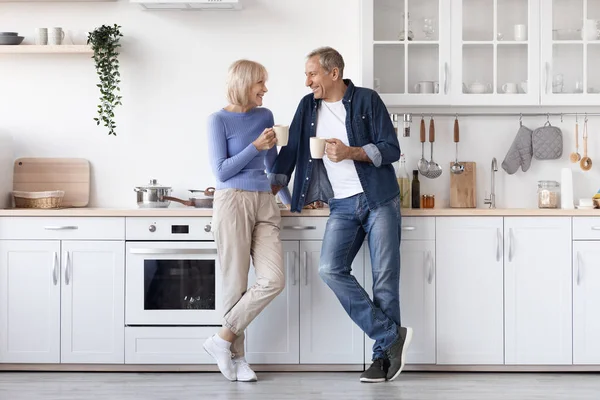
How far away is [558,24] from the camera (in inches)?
163

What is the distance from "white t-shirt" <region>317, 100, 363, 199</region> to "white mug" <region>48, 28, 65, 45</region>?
1.56 meters

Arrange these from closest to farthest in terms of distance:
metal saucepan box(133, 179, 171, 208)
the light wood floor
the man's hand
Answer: the light wood floor
the man's hand
metal saucepan box(133, 179, 171, 208)

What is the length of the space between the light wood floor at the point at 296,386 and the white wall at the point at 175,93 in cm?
104

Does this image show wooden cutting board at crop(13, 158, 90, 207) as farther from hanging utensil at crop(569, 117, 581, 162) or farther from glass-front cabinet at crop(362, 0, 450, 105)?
hanging utensil at crop(569, 117, 581, 162)

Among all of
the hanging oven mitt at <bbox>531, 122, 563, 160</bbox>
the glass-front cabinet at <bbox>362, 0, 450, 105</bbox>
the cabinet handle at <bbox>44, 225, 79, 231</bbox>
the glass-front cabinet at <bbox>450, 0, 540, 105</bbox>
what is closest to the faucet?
the hanging oven mitt at <bbox>531, 122, 563, 160</bbox>

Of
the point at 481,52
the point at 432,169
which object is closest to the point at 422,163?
the point at 432,169

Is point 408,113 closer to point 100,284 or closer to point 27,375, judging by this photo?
point 100,284

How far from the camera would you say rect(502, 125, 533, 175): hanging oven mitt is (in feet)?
13.9

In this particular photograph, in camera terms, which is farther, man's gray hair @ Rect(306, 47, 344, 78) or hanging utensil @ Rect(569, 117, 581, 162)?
hanging utensil @ Rect(569, 117, 581, 162)

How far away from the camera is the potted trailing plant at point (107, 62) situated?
4.15m

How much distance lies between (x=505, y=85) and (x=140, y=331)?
2.31 metres

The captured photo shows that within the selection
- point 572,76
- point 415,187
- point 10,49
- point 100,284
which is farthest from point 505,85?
point 10,49

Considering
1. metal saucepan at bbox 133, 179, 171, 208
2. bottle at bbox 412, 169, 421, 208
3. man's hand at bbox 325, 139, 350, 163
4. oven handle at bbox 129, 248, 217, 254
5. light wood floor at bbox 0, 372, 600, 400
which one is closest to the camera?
light wood floor at bbox 0, 372, 600, 400

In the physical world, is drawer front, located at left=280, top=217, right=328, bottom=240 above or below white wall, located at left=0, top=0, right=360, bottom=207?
below
